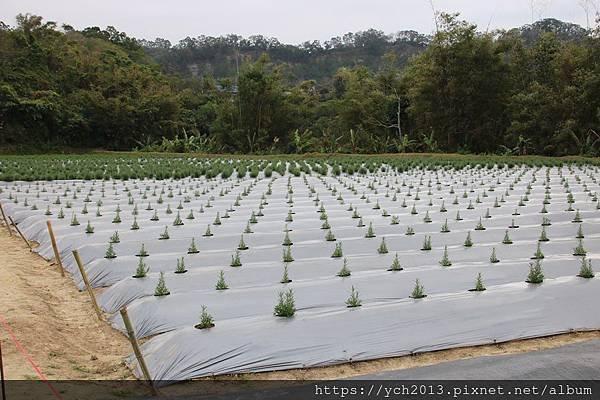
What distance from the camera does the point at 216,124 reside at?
28984 millimetres

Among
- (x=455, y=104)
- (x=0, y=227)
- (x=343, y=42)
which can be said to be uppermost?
(x=343, y=42)

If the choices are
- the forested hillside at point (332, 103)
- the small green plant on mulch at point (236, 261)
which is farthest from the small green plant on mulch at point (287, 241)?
the forested hillside at point (332, 103)

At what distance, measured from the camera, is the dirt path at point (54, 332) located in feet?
12.1

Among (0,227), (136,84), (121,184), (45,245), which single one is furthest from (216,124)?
(45,245)

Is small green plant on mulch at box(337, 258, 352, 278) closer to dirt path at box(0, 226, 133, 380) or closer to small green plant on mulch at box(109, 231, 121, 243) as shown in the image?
dirt path at box(0, 226, 133, 380)

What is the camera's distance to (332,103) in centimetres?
3180

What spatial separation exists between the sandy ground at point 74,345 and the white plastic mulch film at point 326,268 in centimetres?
8

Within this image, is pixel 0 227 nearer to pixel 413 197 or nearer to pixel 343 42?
Result: pixel 413 197

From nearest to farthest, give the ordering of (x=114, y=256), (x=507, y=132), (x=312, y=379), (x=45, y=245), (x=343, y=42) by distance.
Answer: (x=312, y=379) < (x=114, y=256) < (x=45, y=245) < (x=507, y=132) < (x=343, y=42)

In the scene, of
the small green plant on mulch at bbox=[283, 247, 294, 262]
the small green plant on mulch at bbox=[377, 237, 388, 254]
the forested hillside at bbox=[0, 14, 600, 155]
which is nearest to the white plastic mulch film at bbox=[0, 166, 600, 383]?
the small green plant on mulch at bbox=[377, 237, 388, 254]

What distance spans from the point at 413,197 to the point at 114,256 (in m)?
6.06

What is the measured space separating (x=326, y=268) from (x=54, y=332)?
7.93 ft

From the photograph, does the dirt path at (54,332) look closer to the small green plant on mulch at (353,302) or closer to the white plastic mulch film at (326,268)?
the white plastic mulch film at (326,268)

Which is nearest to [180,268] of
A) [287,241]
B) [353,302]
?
[287,241]
